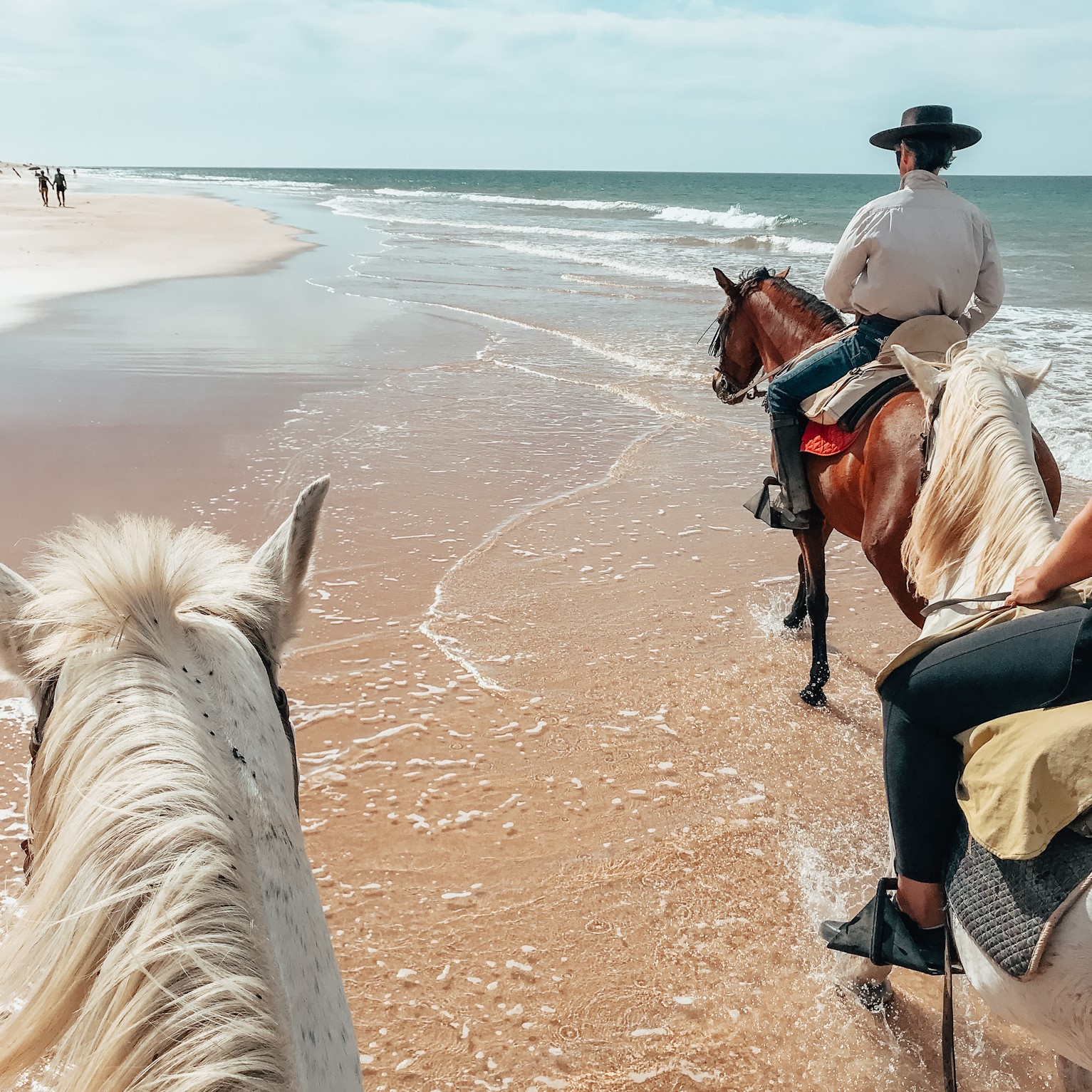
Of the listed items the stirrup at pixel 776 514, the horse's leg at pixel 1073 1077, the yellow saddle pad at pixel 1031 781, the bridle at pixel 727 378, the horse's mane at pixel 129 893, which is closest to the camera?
the horse's mane at pixel 129 893

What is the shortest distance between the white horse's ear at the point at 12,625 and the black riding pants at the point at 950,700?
174 cm

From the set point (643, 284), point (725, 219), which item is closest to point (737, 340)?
point (643, 284)

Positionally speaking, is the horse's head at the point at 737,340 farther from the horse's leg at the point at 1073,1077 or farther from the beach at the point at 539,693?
the horse's leg at the point at 1073,1077

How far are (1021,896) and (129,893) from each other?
1.53 metres

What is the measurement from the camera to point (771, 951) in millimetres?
2807

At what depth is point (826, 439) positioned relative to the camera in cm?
385

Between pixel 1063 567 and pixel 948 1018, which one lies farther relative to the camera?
pixel 948 1018

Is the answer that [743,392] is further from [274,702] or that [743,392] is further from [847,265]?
[274,702]

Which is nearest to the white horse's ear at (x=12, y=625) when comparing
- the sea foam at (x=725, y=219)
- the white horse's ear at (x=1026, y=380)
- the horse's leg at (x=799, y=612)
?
the white horse's ear at (x=1026, y=380)

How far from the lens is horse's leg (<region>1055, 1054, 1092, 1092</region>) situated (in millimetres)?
2080

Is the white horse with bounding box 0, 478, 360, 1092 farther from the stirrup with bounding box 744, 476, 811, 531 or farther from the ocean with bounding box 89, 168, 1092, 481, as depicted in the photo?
the ocean with bounding box 89, 168, 1092, 481

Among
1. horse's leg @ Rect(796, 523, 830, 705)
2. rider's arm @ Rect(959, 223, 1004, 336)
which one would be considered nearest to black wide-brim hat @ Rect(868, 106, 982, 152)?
rider's arm @ Rect(959, 223, 1004, 336)

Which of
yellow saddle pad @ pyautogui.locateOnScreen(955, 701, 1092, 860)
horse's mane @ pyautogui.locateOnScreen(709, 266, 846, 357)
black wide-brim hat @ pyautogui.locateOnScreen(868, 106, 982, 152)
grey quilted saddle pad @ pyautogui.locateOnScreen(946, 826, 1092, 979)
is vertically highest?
black wide-brim hat @ pyautogui.locateOnScreen(868, 106, 982, 152)

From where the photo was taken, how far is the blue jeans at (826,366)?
3.85 meters
